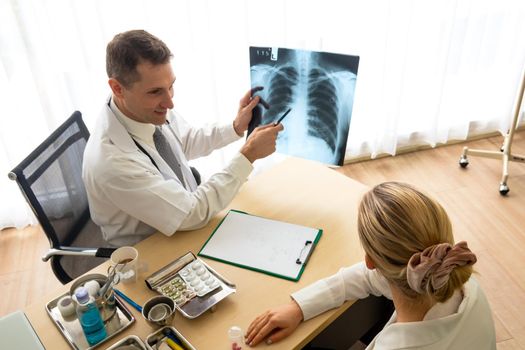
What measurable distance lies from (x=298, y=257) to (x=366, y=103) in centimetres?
182

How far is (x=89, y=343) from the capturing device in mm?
1088

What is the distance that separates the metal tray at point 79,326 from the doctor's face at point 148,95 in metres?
0.64

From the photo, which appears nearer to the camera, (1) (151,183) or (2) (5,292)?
(1) (151,183)

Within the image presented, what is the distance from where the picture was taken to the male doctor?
139cm

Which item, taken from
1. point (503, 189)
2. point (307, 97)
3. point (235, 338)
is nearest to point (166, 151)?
point (307, 97)

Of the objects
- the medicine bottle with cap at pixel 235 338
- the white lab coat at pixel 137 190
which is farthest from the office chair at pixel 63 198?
the medicine bottle with cap at pixel 235 338

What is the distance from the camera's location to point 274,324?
1.09 metres

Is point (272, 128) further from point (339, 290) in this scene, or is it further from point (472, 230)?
point (472, 230)

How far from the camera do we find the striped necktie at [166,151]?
1.64 m

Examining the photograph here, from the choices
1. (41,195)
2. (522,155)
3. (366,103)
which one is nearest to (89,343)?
(41,195)

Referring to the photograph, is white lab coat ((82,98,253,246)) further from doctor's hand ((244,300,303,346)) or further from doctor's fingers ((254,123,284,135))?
doctor's hand ((244,300,303,346))

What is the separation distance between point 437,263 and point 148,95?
105 centimetres

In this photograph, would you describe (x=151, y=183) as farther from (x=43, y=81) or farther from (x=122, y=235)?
(x=43, y=81)

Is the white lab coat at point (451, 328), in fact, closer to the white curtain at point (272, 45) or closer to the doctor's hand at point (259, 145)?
the doctor's hand at point (259, 145)
